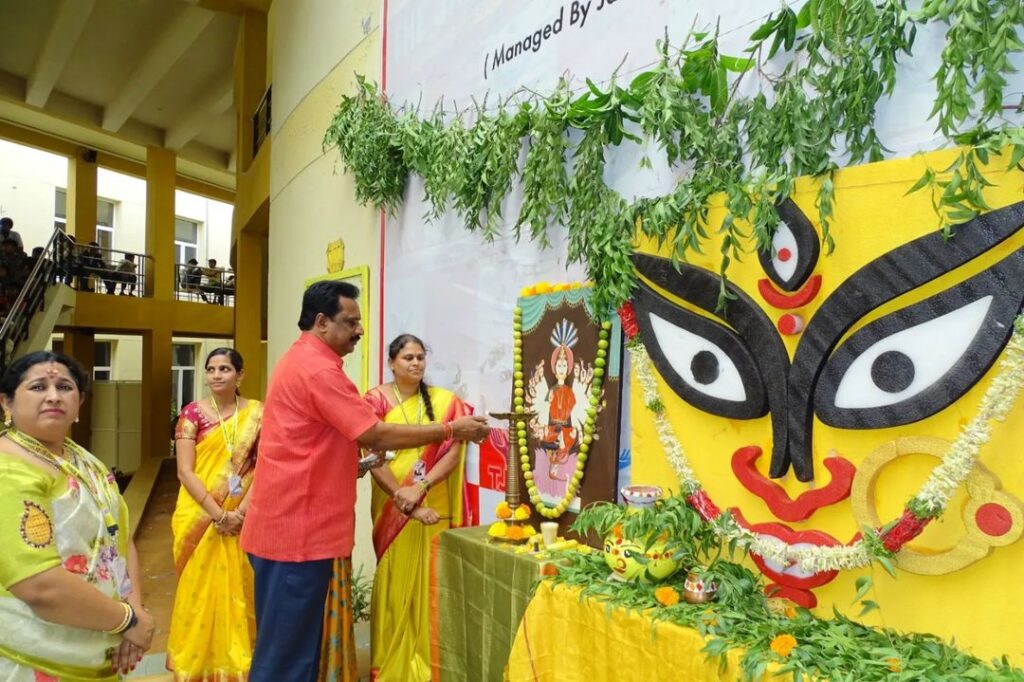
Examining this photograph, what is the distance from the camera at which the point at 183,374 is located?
17453 mm

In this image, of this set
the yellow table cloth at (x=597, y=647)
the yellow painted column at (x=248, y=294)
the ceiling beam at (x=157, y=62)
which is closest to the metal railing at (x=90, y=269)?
the ceiling beam at (x=157, y=62)

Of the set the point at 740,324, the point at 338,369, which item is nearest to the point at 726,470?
the point at 740,324

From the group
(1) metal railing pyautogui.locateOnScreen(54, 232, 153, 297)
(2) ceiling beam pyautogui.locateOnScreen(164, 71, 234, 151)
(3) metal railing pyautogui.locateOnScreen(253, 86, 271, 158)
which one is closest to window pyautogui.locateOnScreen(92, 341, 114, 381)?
(1) metal railing pyautogui.locateOnScreen(54, 232, 153, 297)

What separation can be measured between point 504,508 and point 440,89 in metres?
2.17

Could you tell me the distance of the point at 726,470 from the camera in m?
2.02

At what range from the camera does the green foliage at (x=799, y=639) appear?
4.79 ft

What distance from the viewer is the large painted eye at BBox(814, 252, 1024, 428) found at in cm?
153

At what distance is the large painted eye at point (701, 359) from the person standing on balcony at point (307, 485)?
86cm

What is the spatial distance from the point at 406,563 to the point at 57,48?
9343mm

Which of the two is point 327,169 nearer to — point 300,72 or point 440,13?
point 300,72

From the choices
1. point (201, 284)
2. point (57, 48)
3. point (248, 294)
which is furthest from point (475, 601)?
point (201, 284)

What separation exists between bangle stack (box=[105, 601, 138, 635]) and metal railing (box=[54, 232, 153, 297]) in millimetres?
9310

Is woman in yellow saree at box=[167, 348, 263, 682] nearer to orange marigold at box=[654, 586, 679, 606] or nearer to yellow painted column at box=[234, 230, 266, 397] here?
orange marigold at box=[654, 586, 679, 606]

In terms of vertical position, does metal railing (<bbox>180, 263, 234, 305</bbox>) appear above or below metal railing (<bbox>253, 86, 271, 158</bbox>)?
below
